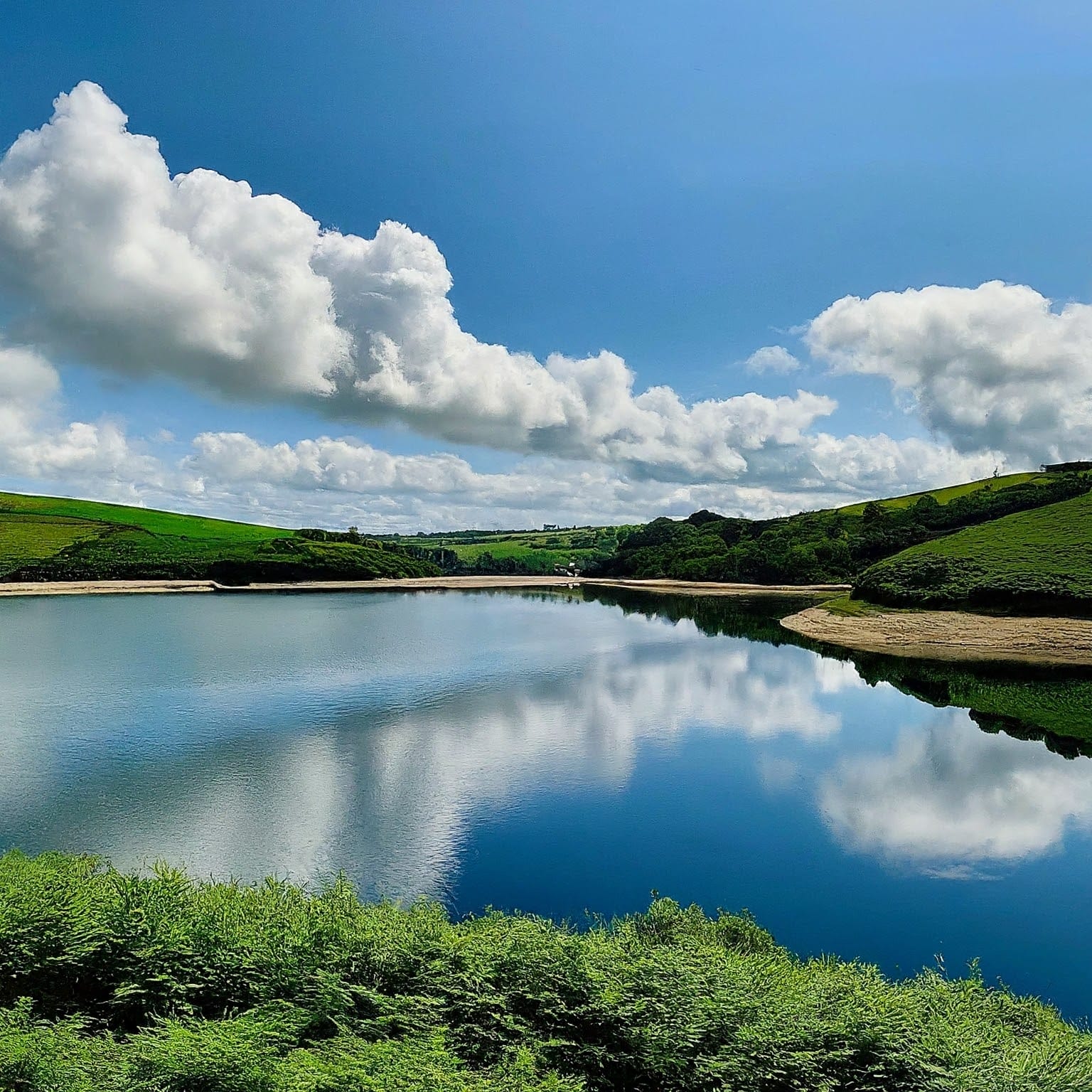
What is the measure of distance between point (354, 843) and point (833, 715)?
24028 mm

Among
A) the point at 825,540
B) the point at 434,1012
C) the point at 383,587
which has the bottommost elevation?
the point at 383,587

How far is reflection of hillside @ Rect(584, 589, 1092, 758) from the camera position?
29969mm

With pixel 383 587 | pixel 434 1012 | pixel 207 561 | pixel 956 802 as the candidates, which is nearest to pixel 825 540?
pixel 383 587

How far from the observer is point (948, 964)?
42.7ft

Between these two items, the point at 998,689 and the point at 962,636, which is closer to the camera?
the point at 998,689

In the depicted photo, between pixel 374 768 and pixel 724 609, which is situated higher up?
pixel 724 609

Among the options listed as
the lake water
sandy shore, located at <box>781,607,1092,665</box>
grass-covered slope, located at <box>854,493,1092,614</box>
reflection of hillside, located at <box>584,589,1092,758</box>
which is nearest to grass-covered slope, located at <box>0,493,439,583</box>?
the lake water

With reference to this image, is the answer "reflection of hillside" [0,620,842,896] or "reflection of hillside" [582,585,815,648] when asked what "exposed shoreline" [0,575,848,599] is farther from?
"reflection of hillside" [0,620,842,896]

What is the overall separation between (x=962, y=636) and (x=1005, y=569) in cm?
1157

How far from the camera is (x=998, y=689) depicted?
38.4 meters

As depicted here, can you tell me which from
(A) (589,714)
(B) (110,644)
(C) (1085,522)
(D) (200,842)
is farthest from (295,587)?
(C) (1085,522)

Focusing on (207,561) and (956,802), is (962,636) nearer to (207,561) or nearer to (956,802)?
(956,802)

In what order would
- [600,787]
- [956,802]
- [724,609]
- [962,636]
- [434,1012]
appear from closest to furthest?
1. [434,1012]
2. [956,802]
3. [600,787]
4. [962,636]
5. [724,609]

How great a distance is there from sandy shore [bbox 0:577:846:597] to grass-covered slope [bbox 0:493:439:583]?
2126mm
